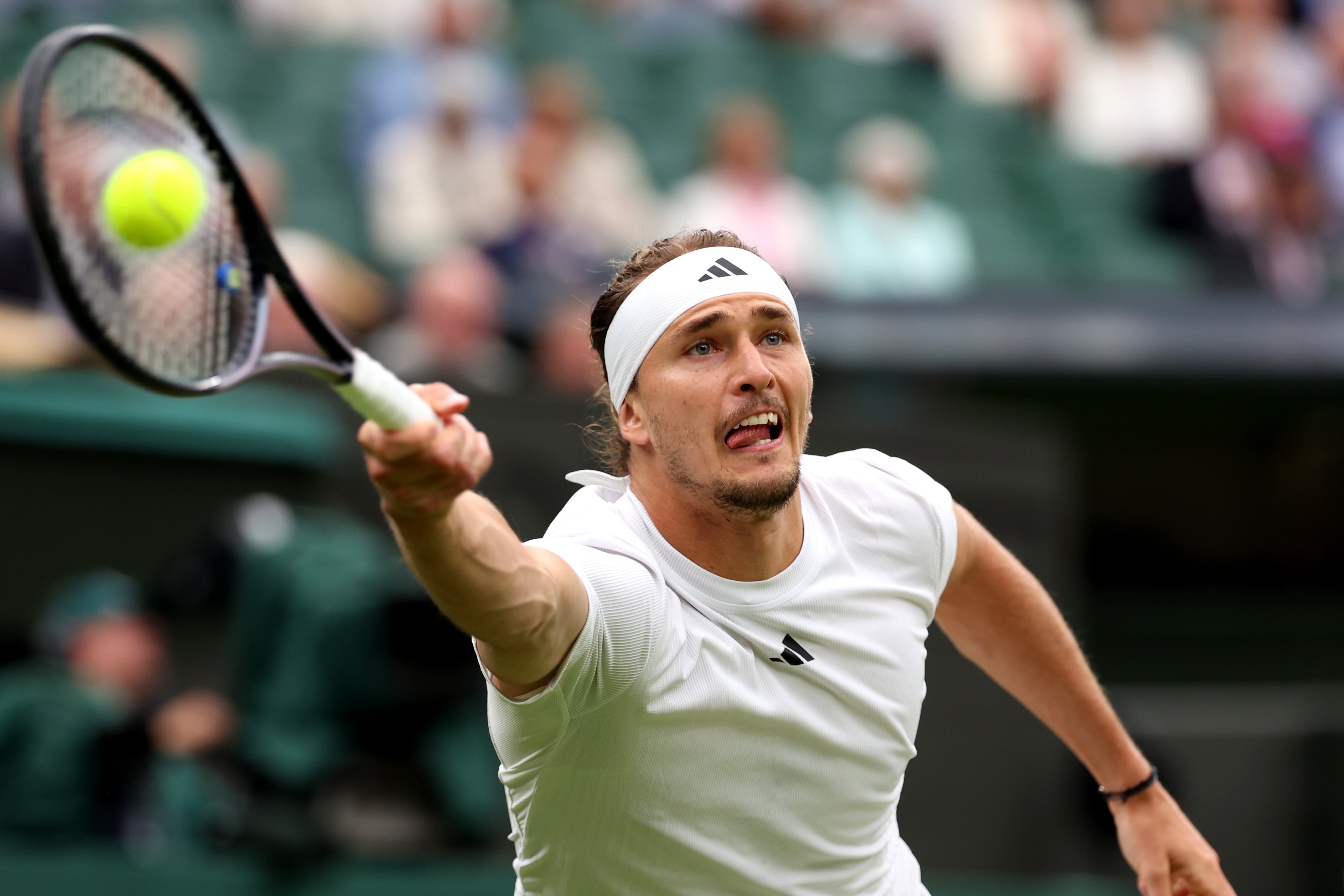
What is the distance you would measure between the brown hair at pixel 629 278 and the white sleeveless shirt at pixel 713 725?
27 centimetres

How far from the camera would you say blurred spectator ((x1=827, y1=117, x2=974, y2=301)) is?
352 inches

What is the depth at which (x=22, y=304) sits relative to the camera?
7.36 meters

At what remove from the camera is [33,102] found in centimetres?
232

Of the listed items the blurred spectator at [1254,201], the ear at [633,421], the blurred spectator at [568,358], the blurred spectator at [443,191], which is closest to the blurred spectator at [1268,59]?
the blurred spectator at [1254,201]

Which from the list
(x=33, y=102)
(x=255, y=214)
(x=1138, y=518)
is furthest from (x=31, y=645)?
(x=1138, y=518)

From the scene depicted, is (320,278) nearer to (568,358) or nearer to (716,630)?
(568,358)

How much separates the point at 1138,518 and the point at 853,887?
6236 millimetres

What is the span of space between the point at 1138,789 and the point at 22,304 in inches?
221

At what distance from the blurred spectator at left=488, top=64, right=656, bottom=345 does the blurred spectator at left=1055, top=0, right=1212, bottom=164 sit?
10.5 ft

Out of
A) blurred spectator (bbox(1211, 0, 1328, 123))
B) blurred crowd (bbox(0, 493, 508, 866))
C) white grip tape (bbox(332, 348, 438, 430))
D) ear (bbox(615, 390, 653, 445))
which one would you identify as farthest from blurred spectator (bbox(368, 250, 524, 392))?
blurred spectator (bbox(1211, 0, 1328, 123))

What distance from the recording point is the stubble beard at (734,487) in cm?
310

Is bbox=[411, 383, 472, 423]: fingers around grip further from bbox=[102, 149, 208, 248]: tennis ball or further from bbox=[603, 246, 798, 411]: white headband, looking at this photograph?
bbox=[603, 246, 798, 411]: white headband

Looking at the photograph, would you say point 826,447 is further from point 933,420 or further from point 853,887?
point 853,887

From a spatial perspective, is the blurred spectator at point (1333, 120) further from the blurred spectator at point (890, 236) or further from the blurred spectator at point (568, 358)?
the blurred spectator at point (568, 358)
